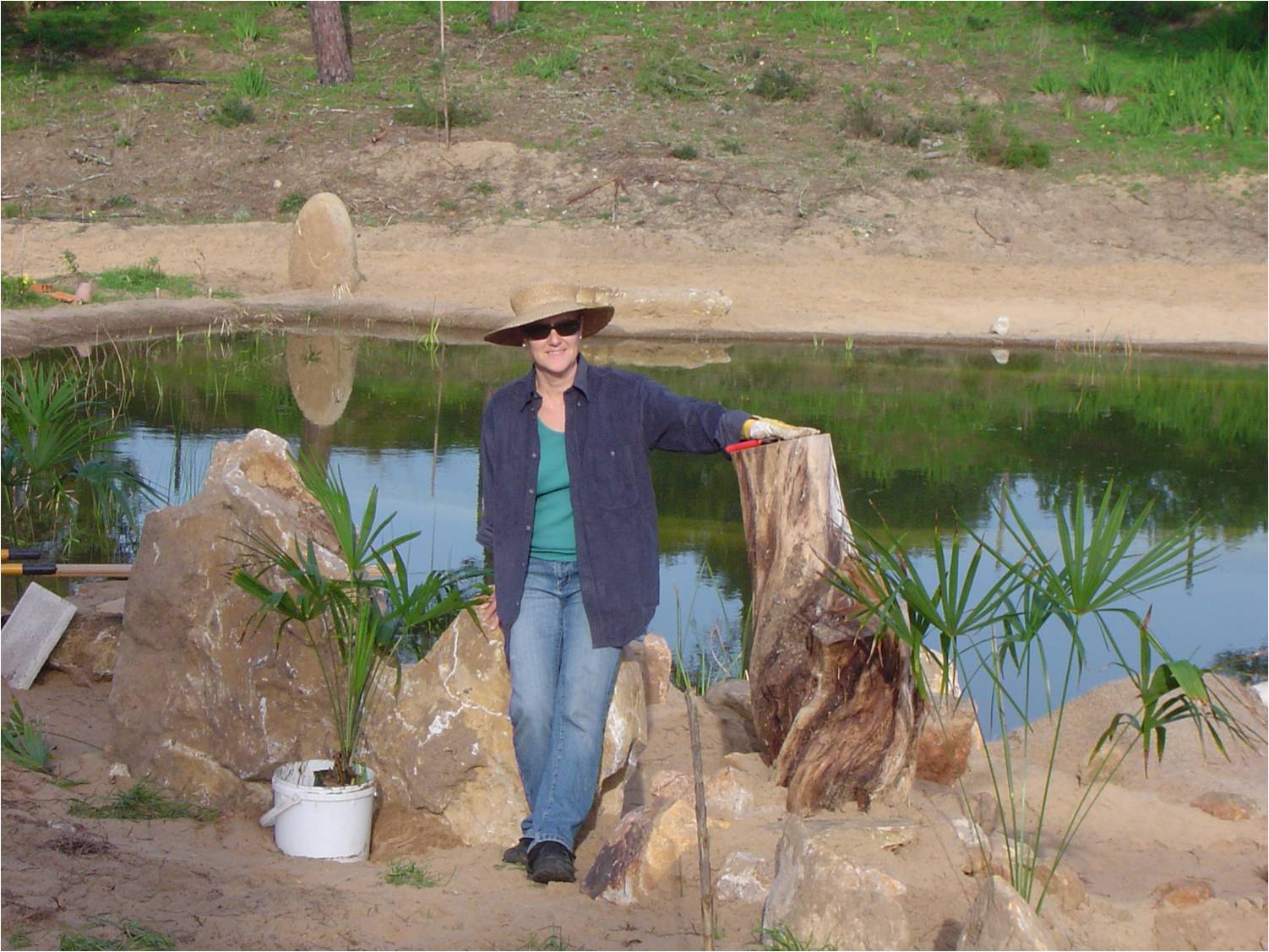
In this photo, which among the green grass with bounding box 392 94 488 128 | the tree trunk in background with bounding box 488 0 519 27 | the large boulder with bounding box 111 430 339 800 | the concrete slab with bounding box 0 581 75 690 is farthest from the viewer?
the tree trunk in background with bounding box 488 0 519 27

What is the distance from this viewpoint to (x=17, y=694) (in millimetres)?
5688

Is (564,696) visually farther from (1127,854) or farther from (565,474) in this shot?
(1127,854)

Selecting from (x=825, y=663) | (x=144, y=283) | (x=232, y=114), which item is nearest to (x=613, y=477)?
(x=825, y=663)

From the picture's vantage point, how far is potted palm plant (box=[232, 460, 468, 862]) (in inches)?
175

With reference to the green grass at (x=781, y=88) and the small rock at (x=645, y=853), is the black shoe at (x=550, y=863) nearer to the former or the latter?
the small rock at (x=645, y=853)

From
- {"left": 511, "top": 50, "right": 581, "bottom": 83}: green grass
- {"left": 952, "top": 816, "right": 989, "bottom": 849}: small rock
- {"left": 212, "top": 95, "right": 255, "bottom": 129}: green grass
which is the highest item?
{"left": 511, "top": 50, "right": 581, "bottom": 83}: green grass

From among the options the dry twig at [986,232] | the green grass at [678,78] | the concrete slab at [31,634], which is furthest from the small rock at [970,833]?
the green grass at [678,78]

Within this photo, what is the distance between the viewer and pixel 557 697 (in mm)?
4551

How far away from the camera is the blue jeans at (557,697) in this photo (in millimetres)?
4449

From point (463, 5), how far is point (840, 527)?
28.6 metres

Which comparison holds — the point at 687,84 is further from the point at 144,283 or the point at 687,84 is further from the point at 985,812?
the point at 985,812

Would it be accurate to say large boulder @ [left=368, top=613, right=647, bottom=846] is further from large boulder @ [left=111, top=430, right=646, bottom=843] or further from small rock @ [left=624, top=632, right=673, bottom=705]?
small rock @ [left=624, top=632, right=673, bottom=705]

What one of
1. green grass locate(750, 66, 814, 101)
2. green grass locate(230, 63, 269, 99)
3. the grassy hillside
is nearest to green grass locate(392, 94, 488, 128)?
the grassy hillside

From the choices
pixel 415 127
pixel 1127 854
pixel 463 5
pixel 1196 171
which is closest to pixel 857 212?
pixel 1196 171
